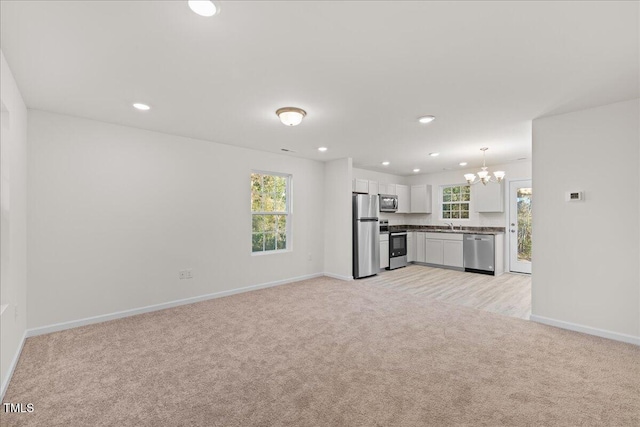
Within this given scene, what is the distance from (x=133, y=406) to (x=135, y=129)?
326 centimetres

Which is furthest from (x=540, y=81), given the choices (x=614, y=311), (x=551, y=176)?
(x=614, y=311)

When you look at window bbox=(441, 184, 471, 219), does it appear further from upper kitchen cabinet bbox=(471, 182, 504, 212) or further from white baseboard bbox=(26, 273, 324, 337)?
white baseboard bbox=(26, 273, 324, 337)

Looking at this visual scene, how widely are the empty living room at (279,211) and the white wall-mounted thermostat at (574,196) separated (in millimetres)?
37

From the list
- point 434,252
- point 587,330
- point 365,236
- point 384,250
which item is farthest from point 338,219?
point 587,330

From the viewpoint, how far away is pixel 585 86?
2.63 meters

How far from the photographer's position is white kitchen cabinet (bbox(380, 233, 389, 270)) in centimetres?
681

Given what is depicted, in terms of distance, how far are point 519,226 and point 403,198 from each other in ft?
8.90

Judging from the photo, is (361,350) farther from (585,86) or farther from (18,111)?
(18,111)

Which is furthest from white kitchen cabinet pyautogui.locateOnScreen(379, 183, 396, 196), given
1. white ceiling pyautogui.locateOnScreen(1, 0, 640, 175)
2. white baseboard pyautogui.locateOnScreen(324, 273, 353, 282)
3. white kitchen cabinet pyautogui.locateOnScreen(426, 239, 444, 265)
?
white ceiling pyautogui.locateOnScreen(1, 0, 640, 175)

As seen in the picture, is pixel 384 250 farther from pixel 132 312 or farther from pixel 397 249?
pixel 132 312

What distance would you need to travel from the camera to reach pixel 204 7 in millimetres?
1617

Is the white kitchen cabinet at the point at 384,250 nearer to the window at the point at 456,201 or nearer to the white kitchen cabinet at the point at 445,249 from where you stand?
the white kitchen cabinet at the point at 445,249

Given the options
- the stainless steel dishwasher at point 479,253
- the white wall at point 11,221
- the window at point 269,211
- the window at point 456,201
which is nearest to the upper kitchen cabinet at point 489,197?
the window at point 456,201

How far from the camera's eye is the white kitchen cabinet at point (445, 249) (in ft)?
22.7
